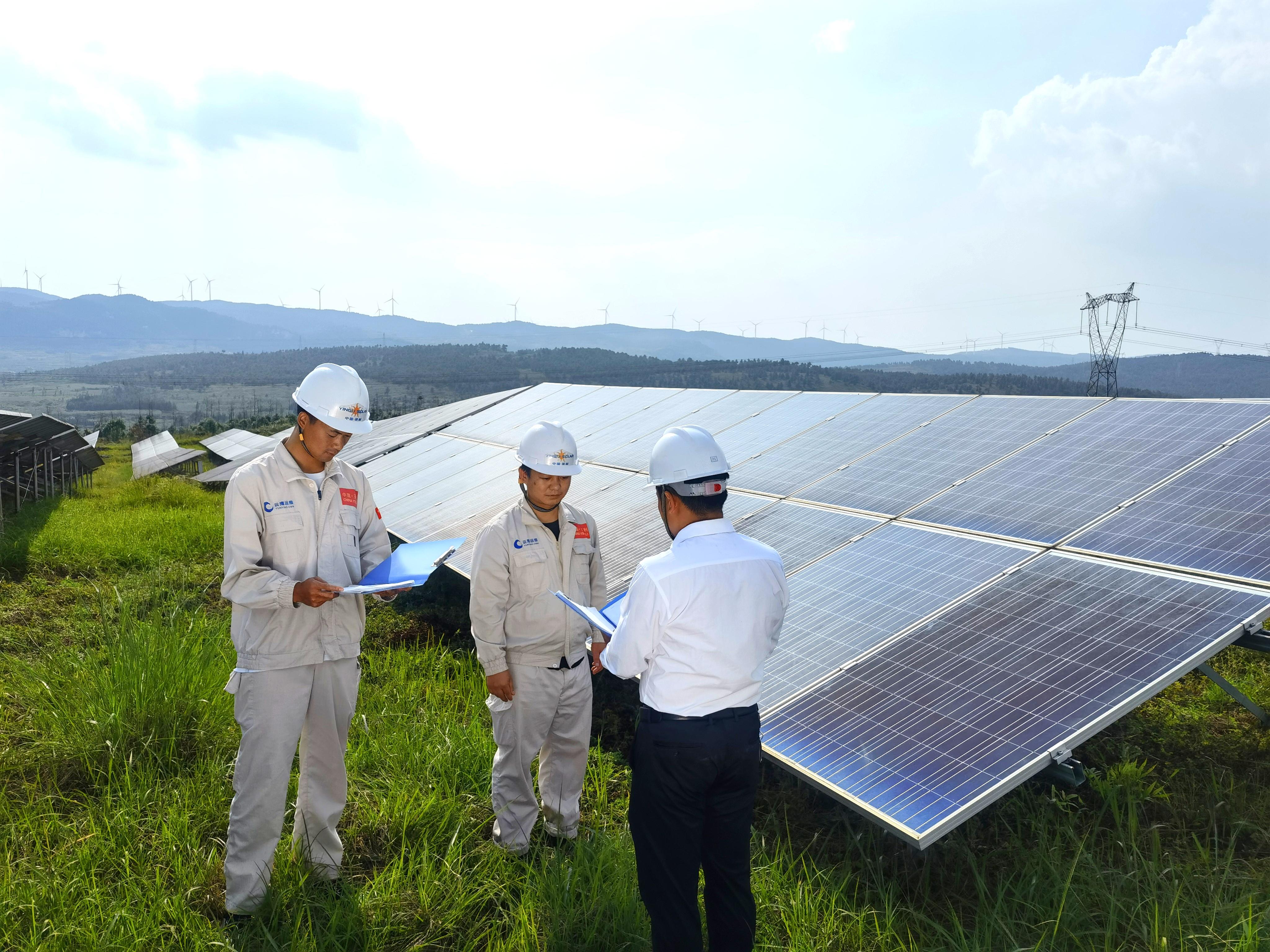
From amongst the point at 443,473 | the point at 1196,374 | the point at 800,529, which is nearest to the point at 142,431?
the point at 443,473

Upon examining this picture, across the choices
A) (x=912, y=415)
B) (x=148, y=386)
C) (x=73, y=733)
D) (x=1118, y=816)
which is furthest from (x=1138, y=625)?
Answer: (x=148, y=386)

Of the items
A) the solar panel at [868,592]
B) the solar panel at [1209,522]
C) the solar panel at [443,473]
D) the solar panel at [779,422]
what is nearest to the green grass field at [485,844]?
the solar panel at [868,592]

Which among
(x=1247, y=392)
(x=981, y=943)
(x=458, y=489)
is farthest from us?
(x=1247, y=392)

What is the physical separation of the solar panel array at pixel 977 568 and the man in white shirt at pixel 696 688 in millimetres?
978

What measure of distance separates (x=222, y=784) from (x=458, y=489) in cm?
687

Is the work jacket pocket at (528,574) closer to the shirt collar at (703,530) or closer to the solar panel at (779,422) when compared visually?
the shirt collar at (703,530)

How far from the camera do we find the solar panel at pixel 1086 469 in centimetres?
648

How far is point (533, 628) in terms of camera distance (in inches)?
198

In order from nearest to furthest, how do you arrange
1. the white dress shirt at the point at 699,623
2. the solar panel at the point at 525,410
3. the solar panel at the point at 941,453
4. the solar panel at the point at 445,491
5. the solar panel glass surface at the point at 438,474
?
the white dress shirt at the point at 699,623 < the solar panel at the point at 941,453 < the solar panel at the point at 445,491 < the solar panel glass surface at the point at 438,474 < the solar panel at the point at 525,410

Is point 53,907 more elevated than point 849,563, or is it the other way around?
point 849,563

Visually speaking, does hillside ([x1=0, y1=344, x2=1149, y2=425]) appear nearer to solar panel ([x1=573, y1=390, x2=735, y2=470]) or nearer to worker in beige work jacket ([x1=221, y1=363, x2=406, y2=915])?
solar panel ([x1=573, y1=390, x2=735, y2=470])

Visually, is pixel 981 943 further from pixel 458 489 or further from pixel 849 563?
pixel 458 489

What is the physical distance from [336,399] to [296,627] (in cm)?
126

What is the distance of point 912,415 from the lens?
9.68m
